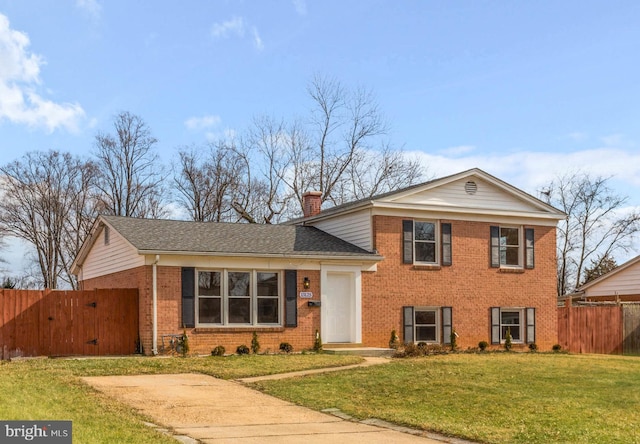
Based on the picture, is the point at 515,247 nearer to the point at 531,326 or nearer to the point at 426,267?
the point at 531,326

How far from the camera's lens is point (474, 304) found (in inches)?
1048

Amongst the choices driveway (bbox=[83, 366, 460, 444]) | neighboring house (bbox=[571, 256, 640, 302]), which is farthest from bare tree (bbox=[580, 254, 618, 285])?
driveway (bbox=[83, 366, 460, 444])

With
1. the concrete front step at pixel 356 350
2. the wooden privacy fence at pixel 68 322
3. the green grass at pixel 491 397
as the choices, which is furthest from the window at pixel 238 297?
the green grass at pixel 491 397

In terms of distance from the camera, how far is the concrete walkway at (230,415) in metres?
10.7

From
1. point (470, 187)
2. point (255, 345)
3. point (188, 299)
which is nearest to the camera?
point (188, 299)

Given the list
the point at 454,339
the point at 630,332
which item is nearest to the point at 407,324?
the point at 454,339

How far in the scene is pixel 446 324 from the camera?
26.0 metres

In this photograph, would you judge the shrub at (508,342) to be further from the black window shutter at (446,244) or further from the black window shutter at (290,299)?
the black window shutter at (290,299)

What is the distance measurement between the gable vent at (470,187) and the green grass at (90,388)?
807cm

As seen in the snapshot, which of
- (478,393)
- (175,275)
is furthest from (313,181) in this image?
(478,393)

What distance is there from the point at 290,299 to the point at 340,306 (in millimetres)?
1912

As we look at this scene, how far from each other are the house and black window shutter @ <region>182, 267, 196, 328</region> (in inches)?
1.2

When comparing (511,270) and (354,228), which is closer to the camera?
(354,228)

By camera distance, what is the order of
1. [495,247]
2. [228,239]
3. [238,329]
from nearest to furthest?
[238,329], [228,239], [495,247]
